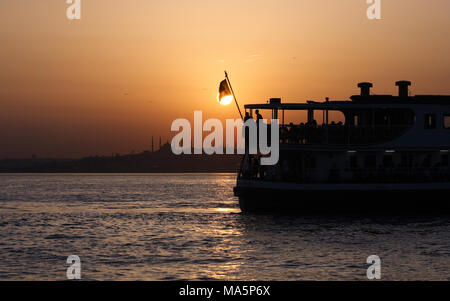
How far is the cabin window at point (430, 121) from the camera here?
121 feet

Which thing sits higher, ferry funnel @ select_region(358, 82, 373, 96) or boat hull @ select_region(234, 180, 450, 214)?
ferry funnel @ select_region(358, 82, 373, 96)

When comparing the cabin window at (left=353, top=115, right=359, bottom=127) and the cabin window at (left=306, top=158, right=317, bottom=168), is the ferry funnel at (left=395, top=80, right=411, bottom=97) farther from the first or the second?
the cabin window at (left=306, top=158, right=317, bottom=168)

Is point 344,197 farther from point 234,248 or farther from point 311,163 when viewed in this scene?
point 234,248

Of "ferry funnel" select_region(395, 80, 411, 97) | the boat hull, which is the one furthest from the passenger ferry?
"ferry funnel" select_region(395, 80, 411, 97)

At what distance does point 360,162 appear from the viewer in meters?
36.7

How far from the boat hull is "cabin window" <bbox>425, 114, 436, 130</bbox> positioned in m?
3.78

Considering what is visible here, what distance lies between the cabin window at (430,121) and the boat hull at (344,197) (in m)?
3.78

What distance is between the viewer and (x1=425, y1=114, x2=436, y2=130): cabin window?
3703 cm

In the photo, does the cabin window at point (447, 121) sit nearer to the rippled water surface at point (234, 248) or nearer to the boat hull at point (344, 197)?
the boat hull at point (344, 197)

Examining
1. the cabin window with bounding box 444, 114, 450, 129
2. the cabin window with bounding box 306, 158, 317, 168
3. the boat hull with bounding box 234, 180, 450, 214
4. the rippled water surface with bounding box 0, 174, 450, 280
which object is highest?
the cabin window with bounding box 444, 114, 450, 129

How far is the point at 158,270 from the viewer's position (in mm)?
20219
